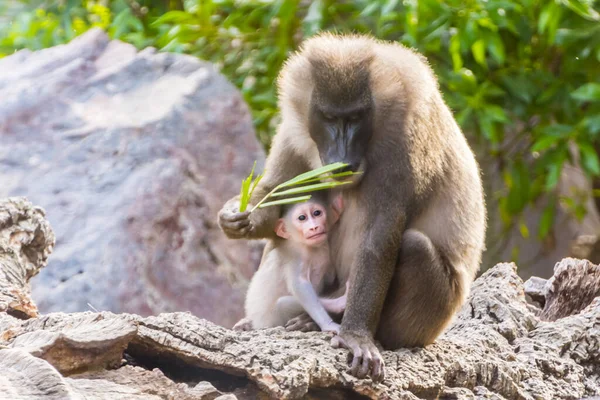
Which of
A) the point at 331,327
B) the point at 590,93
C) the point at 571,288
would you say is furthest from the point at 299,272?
the point at 590,93

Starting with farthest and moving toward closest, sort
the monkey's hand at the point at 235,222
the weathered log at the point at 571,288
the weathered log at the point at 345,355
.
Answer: the weathered log at the point at 571,288 < the monkey's hand at the point at 235,222 < the weathered log at the point at 345,355

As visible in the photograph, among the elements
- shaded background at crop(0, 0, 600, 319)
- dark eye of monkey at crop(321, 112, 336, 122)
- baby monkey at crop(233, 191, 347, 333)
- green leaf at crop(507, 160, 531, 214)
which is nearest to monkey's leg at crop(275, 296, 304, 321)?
baby monkey at crop(233, 191, 347, 333)

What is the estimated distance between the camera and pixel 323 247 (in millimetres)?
4203

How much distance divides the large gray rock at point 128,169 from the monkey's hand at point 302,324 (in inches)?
85.5

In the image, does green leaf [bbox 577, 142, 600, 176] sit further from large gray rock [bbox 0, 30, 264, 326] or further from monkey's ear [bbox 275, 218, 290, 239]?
monkey's ear [bbox 275, 218, 290, 239]

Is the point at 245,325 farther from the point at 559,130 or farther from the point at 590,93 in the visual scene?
the point at 559,130

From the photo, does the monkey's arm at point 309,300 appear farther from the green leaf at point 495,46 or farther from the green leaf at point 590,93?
the green leaf at point 590,93

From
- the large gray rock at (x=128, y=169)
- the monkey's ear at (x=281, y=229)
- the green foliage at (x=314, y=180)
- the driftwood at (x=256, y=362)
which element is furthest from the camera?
the large gray rock at (x=128, y=169)

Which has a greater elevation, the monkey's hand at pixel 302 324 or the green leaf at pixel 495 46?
the monkey's hand at pixel 302 324

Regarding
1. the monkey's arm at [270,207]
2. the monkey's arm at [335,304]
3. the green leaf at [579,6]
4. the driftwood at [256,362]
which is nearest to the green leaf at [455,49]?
the green leaf at [579,6]

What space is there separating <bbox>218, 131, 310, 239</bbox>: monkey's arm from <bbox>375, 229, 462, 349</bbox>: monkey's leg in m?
0.71

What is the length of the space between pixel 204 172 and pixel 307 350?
154 inches

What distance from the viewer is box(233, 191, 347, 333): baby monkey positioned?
4.04 m

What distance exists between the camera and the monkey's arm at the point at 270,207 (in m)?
4.09
